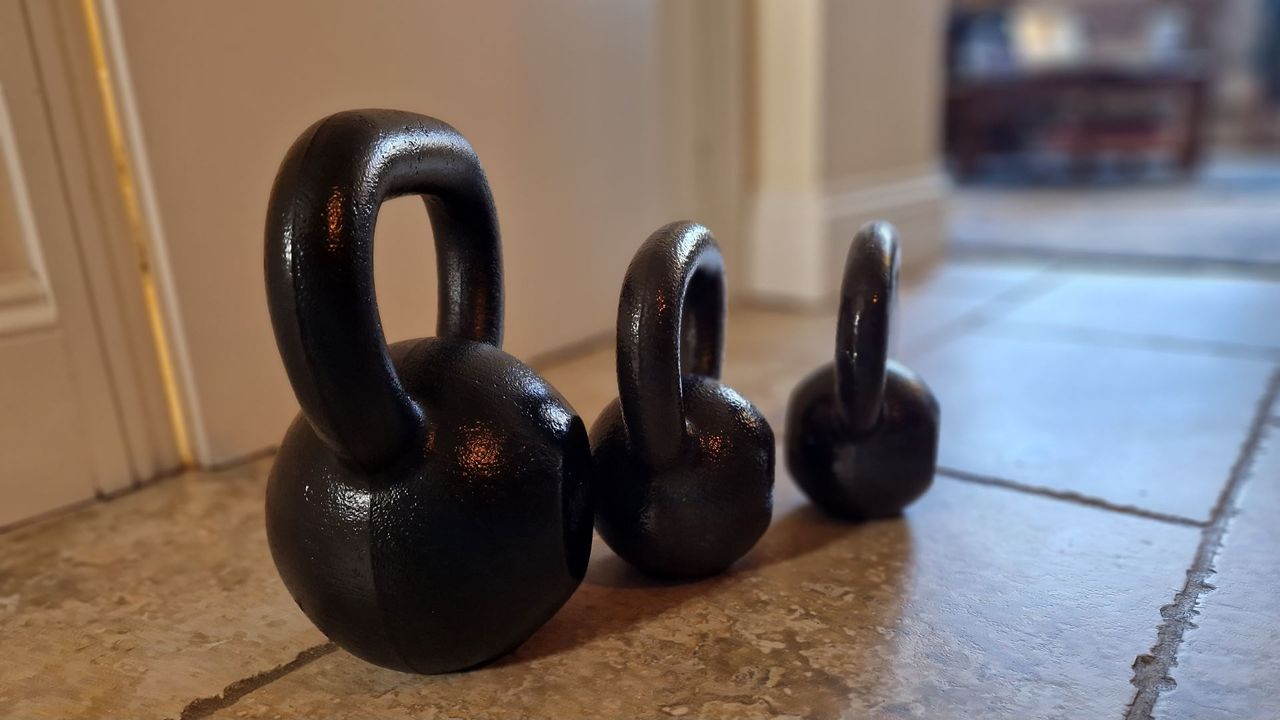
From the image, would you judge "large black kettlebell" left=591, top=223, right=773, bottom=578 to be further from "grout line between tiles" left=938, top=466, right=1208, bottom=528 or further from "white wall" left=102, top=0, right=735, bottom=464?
"white wall" left=102, top=0, right=735, bottom=464

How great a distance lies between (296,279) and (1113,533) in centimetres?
78

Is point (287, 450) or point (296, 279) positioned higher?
point (296, 279)

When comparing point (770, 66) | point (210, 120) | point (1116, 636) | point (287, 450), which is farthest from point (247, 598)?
point (770, 66)

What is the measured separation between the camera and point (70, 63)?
1017 millimetres

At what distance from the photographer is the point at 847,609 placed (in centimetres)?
77

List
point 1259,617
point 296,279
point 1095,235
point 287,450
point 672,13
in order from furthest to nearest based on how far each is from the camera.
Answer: point 1095,235 → point 672,13 → point 1259,617 → point 287,450 → point 296,279

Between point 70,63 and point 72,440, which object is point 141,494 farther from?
point 70,63

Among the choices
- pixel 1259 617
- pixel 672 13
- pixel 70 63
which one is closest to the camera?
pixel 1259 617

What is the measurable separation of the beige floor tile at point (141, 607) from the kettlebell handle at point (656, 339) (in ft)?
1.07

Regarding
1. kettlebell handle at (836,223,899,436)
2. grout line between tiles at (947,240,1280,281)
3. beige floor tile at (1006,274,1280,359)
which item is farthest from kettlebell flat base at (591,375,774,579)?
grout line between tiles at (947,240,1280,281)

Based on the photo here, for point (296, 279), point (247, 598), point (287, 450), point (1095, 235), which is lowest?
point (1095, 235)

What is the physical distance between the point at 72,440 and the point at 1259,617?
119cm

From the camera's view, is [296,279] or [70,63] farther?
[70,63]

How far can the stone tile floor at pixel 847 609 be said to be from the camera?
667 millimetres
